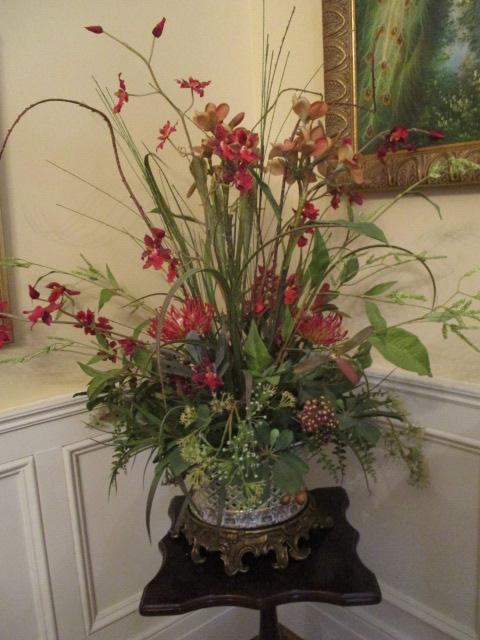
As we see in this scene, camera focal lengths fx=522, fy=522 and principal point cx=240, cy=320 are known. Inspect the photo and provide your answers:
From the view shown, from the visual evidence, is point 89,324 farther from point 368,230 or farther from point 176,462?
point 368,230

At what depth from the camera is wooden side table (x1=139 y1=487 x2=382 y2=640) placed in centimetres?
82

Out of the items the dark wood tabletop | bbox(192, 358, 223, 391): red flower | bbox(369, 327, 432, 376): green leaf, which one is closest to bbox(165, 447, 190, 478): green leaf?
bbox(192, 358, 223, 391): red flower

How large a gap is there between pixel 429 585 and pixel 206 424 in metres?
0.73

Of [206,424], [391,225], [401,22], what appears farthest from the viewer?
[391,225]

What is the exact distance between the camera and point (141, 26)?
1115mm

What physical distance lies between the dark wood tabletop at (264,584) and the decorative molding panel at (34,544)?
328mm

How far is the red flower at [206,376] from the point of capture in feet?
2.55

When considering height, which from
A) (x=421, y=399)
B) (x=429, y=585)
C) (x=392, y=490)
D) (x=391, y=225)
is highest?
(x=391, y=225)

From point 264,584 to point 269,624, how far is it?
0.70ft

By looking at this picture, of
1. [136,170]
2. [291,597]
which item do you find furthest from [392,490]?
[136,170]

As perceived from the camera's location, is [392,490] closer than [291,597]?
Result: No

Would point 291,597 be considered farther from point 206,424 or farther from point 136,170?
point 136,170

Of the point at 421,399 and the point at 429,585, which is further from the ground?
the point at 421,399

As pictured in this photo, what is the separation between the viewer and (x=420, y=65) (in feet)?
3.13
